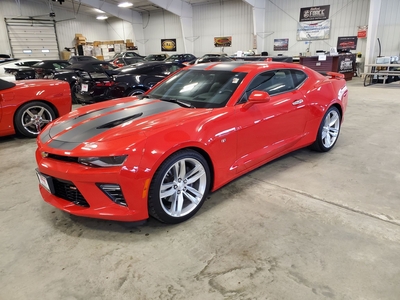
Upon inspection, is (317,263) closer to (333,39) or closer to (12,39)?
(333,39)

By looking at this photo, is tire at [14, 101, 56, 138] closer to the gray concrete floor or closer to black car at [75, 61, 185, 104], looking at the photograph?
black car at [75, 61, 185, 104]

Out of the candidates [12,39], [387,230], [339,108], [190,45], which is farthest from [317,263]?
[12,39]

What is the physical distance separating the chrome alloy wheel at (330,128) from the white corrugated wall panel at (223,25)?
15819mm

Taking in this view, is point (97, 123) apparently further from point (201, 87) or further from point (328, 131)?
point (328, 131)

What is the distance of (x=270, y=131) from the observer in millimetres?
3148

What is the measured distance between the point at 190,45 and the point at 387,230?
2114 cm

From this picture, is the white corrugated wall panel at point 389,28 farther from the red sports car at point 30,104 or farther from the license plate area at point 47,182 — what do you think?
the license plate area at point 47,182

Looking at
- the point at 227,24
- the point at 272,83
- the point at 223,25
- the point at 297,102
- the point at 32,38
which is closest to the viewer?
the point at 272,83

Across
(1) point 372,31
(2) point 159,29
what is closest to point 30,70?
(1) point 372,31

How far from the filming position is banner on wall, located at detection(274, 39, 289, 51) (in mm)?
17359

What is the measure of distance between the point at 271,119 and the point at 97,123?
1.70 meters

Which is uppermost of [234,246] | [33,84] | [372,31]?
[372,31]

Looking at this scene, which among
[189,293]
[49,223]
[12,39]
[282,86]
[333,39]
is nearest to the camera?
[189,293]

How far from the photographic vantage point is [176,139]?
2.33 metres
